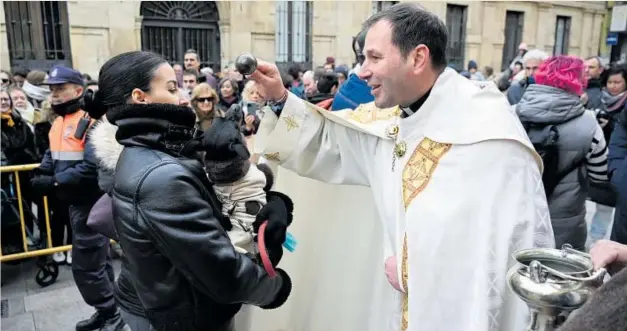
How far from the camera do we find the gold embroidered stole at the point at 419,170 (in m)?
1.81

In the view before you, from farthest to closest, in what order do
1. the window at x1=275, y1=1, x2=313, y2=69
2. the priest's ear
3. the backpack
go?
the window at x1=275, y1=1, x2=313, y2=69, the backpack, the priest's ear

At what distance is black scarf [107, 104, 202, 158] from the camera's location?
1.70 metres

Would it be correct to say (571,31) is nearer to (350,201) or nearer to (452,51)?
(452,51)

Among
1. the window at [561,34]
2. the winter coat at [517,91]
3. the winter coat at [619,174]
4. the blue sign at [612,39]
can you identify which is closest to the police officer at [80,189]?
the winter coat at [619,174]

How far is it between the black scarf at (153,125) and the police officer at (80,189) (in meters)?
2.07

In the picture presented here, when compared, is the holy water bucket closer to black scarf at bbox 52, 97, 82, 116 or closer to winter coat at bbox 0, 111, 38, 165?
black scarf at bbox 52, 97, 82, 116

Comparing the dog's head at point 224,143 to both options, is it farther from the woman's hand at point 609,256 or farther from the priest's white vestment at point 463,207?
the woman's hand at point 609,256

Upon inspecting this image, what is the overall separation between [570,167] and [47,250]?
4.32 m

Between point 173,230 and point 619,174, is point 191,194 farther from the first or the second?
point 619,174

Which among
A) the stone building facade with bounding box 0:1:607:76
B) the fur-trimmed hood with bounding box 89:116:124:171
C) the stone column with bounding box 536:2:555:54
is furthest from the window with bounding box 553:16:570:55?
the fur-trimmed hood with bounding box 89:116:124:171

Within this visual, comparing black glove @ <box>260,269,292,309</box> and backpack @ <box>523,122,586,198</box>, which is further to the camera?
backpack @ <box>523,122,586,198</box>

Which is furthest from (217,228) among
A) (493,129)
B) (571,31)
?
(571,31)

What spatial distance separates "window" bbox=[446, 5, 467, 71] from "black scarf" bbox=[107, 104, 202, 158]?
56.4ft

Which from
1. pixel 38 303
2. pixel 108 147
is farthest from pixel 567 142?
pixel 38 303
